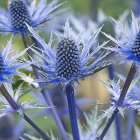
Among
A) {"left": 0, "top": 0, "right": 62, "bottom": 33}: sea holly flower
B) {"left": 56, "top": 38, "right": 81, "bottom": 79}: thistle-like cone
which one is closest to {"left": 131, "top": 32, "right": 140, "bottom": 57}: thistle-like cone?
{"left": 56, "top": 38, "right": 81, "bottom": 79}: thistle-like cone

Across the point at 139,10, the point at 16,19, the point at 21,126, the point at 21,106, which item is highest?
the point at 16,19

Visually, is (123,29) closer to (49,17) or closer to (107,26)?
(49,17)

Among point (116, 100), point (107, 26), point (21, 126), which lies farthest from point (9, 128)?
point (116, 100)

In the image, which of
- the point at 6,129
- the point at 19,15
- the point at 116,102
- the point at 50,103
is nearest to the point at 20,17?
the point at 19,15

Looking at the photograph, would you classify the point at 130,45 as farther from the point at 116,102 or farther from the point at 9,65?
the point at 9,65

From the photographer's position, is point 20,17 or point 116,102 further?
point 20,17

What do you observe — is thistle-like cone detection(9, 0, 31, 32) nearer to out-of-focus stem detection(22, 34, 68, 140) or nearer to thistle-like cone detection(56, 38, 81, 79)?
out-of-focus stem detection(22, 34, 68, 140)
